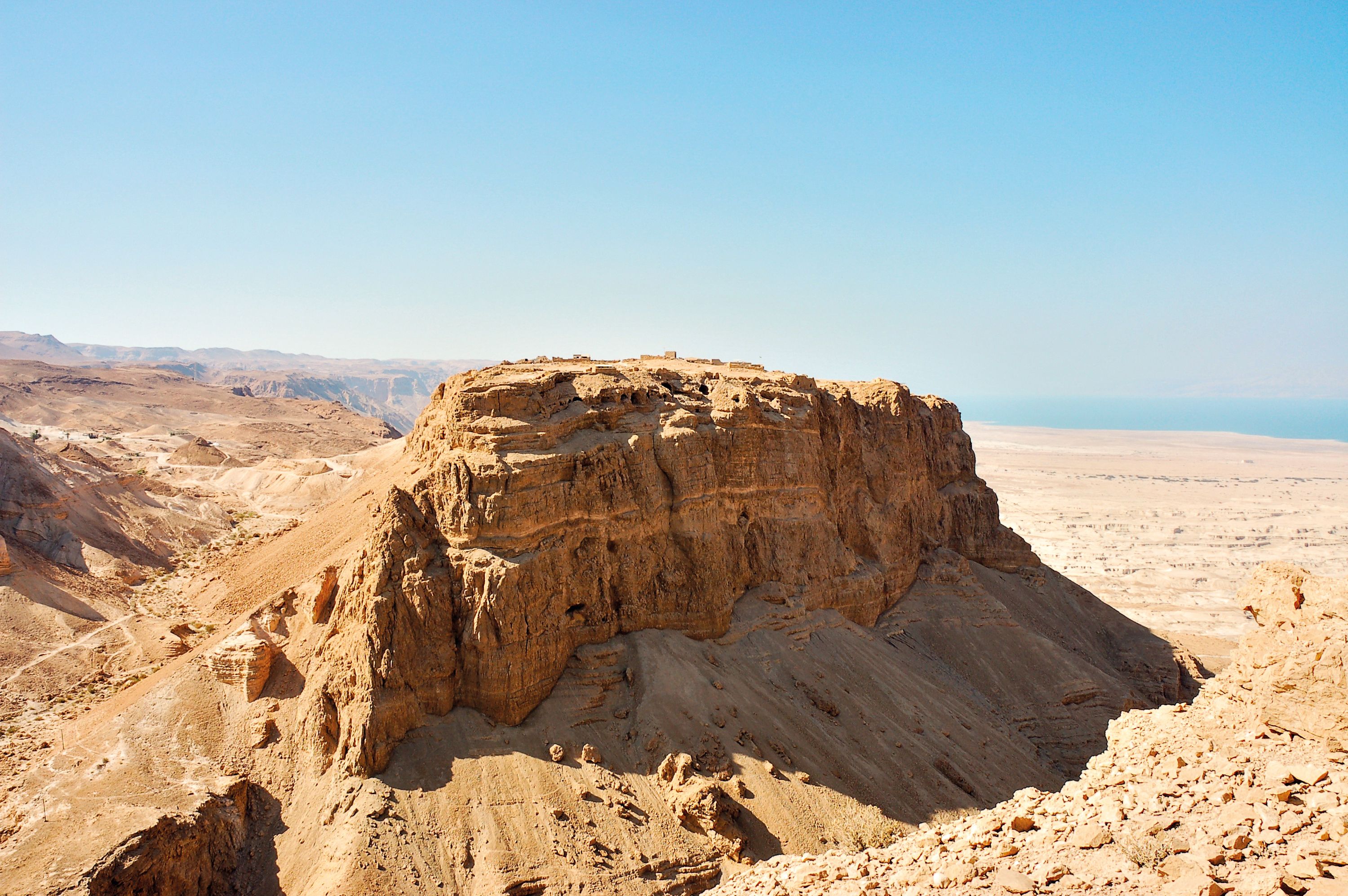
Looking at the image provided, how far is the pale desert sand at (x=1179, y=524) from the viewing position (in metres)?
70.3

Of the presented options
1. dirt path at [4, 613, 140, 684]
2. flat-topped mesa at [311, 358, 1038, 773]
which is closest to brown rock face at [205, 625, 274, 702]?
flat-topped mesa at [311, 358, 1038, 773]

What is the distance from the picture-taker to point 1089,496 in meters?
131

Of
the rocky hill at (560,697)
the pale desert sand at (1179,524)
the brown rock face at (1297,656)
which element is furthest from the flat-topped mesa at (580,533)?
the pale desert sand at (1179,524)

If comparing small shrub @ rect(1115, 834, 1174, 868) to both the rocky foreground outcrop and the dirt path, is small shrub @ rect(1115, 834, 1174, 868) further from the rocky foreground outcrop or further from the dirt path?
the dirt path

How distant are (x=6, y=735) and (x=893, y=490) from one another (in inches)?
1552

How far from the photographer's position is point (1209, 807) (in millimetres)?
11336

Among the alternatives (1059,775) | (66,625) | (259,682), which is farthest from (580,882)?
(66,625)

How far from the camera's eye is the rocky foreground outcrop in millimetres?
10078

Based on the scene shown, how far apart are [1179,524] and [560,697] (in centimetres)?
11327

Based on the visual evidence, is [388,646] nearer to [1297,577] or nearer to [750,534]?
[750,534]

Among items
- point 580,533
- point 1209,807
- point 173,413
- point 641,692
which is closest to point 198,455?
point 173,413

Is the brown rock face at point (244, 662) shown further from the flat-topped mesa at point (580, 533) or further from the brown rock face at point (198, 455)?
the brown rock face at point (198, 455)

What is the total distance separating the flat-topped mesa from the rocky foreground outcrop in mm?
11958

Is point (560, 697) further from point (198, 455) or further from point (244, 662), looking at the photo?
point (198, 455)
